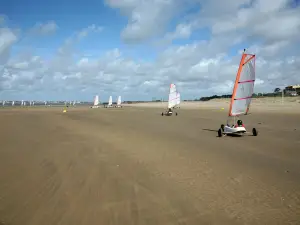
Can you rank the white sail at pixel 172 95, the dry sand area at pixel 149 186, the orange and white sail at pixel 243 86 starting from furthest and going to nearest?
the white sail at pixel 172 95 < the orange and white sail at pixel 243 86 < the dry sand area at pixel 149 186

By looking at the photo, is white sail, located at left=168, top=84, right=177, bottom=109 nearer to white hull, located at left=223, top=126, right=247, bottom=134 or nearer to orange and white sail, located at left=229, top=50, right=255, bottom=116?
orange and white sail, located at left=229, top=50, right=255, bottom=116

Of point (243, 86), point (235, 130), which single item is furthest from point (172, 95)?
point (235, 130)

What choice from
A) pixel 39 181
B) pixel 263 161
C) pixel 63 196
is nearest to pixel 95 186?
pixel 63 196

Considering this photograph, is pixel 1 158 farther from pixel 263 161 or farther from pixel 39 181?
pixel 263 161

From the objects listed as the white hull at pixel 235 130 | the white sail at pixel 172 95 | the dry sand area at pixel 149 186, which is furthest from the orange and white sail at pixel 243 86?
the white sail at pixel 172 95

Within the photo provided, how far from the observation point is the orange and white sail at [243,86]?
17.6 m

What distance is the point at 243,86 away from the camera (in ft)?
59.8

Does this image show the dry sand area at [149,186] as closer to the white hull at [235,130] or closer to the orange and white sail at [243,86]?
the white hull at [235,130]

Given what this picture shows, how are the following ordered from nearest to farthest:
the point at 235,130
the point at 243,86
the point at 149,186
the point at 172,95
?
the point at 149,186, the point at 235,130, the point at 243,86, the point at 172,95

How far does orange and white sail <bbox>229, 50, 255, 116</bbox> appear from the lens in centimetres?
1756

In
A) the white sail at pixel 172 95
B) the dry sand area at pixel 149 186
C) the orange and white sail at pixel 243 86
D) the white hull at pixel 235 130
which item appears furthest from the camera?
the white sail at pixel 172 95

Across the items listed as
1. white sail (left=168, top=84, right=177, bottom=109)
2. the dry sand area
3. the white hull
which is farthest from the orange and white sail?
white sail (left=168, top=84, right=177, bottom=109)

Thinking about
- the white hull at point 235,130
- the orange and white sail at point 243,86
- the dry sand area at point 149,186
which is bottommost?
the dry sand area at point 149,186

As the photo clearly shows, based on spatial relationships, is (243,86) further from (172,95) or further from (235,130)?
(172,95)
